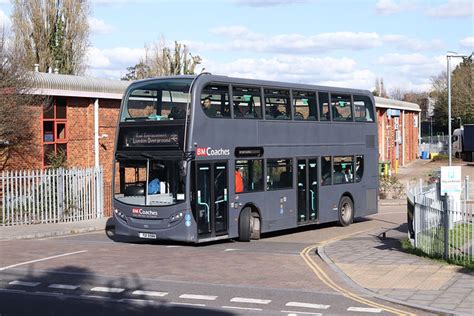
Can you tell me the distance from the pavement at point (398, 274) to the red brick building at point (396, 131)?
130 ft

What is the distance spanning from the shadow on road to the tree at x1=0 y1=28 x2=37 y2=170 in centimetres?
1408

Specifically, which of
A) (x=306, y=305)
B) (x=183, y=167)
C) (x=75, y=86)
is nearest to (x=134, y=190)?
(x=183, y=167)

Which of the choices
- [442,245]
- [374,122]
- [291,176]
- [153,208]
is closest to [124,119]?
[153,208]

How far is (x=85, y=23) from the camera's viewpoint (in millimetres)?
48438

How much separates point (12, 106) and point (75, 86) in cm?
471

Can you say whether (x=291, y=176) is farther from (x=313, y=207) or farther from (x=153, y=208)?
(x=153, y=208)

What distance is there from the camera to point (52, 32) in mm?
47156

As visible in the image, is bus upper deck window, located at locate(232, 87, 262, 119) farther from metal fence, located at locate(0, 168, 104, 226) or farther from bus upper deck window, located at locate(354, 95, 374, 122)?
metal fence, located at locate(0, 168, 104, 226)

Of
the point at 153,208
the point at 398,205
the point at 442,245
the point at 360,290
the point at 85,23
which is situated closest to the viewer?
the point at 360,290

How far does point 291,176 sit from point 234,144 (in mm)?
3247

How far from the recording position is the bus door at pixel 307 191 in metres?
22.9

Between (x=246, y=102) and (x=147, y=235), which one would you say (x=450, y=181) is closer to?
(x=246, y=102)

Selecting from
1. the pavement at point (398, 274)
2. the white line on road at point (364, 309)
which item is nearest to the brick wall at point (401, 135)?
the pavement at point (398, 274)

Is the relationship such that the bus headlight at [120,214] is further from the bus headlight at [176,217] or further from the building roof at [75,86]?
the building roof at [75,86]
